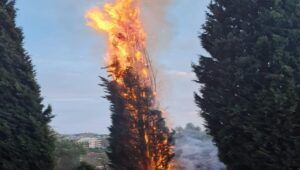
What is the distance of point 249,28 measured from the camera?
1096 centimetres

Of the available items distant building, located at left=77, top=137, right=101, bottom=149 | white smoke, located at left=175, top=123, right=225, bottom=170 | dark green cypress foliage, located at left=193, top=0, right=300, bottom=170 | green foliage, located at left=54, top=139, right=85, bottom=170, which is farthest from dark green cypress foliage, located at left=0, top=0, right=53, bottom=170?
distant building, located at left=77, top=137, right=101, bottom=149

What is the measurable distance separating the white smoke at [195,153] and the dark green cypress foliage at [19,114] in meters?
5.02

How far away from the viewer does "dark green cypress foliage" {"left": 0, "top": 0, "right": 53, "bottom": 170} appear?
12.1 meters

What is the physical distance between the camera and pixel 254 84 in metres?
10.5

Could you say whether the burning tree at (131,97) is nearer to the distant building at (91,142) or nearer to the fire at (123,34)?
the fire at (123,34)

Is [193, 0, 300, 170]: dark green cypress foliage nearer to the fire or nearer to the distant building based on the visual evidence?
the fire

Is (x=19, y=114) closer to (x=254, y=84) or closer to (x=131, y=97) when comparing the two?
(x=131, y=97)

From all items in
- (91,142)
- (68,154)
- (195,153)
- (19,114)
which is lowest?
(195,153)

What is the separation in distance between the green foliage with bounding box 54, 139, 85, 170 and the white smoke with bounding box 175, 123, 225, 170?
4.74m

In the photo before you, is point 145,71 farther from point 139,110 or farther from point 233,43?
point 233,43

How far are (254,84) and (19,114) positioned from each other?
242 inches

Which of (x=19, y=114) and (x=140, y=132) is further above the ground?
(x=19, y=114)

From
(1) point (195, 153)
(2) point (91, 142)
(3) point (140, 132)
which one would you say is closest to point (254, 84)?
(3) point (140, 132)

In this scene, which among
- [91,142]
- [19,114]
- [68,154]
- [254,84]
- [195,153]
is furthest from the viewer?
[91,142]
